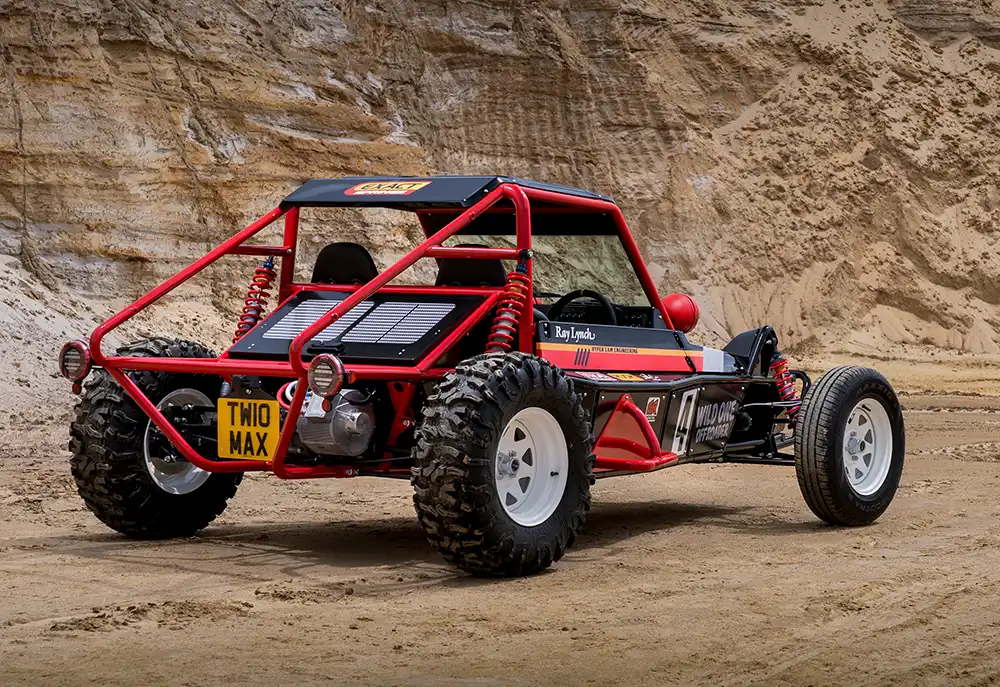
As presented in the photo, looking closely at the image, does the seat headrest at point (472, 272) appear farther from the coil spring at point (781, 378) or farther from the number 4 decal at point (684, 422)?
the coil spring at point (781, 378)

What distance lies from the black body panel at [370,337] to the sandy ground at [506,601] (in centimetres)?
98

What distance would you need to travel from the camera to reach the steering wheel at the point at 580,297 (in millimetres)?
8234

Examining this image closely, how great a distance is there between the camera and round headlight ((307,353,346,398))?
6164 mm

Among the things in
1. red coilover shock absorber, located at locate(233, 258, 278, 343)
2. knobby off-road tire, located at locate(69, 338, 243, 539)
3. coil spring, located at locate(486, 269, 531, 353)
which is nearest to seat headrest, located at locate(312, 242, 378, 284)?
red coilover shock absorber, located at locate(233, 258, 278, 343)

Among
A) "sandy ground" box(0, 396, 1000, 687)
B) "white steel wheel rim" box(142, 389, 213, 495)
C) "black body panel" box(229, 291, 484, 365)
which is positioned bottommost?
"sandy ground" box(0, 396, 1000, 687)

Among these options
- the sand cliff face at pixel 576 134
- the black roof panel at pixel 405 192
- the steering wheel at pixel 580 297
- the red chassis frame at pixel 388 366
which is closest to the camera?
the red chassis frame at pixel 388 366

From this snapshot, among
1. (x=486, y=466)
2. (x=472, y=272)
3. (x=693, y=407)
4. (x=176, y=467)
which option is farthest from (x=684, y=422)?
(x=176, y=467)

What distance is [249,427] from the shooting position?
22.5 feet

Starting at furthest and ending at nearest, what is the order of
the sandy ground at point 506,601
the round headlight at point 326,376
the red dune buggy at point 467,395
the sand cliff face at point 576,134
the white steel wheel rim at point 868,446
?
the sand cliff face at point 576,134 → the white steel wheel rim at point 868,446 → the red dune buggy at point 467,395 → the round headlight at point 326,376 → the sandy ground at point 506,601

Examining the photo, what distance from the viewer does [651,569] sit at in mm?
6750

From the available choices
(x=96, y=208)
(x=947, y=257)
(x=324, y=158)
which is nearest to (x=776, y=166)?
(x=947, y=257)

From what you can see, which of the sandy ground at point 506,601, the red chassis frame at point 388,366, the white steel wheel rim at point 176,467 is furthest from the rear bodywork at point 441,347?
the sandy ground at point 506,601

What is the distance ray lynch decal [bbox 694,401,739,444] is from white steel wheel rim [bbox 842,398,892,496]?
0.68m

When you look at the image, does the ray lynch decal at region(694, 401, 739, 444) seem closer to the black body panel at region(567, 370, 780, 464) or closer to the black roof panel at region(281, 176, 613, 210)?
the black body panel at region(567, 370, 780, 464)
